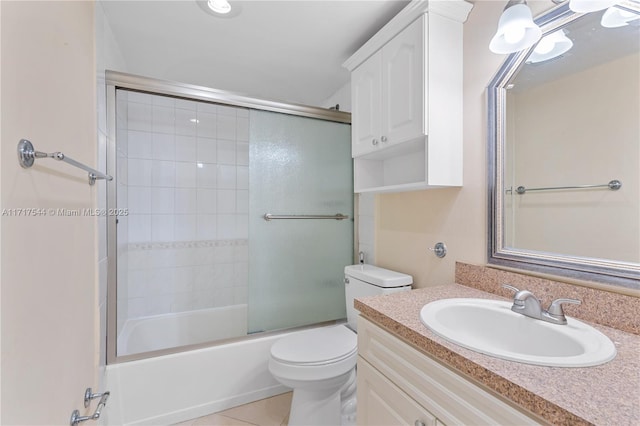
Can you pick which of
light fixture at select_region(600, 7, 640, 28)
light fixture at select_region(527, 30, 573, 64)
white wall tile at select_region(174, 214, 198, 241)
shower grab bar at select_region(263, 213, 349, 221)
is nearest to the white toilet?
shower grab bar at select_region(263, 213, 349, 221)

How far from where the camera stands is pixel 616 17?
0.88 metres

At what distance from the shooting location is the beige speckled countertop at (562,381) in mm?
480

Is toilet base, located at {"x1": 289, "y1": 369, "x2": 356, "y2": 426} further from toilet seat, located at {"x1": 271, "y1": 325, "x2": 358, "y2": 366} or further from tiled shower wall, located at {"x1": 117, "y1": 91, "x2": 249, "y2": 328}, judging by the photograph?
tiled shower wall, located at {"x1": 117, "y1": 91, "x2": 249, "y2": 328}

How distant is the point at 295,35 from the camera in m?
1.65

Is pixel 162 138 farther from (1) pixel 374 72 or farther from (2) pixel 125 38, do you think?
(1) pixel 374 72

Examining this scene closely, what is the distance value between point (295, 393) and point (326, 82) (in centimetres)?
214

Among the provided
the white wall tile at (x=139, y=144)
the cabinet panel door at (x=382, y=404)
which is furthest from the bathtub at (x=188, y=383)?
the white wall tile at (x=139, y=144)

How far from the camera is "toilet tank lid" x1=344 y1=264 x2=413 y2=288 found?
5.00 feet

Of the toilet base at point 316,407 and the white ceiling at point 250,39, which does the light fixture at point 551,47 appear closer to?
the white ceiling at point 250,39

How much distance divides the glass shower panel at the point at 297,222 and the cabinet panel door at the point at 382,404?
1006 mm

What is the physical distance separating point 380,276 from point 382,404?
73 cm

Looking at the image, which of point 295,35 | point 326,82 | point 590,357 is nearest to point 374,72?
point 295,35

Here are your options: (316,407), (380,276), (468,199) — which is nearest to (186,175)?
(380,276)

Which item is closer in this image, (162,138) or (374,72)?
(374,72)
